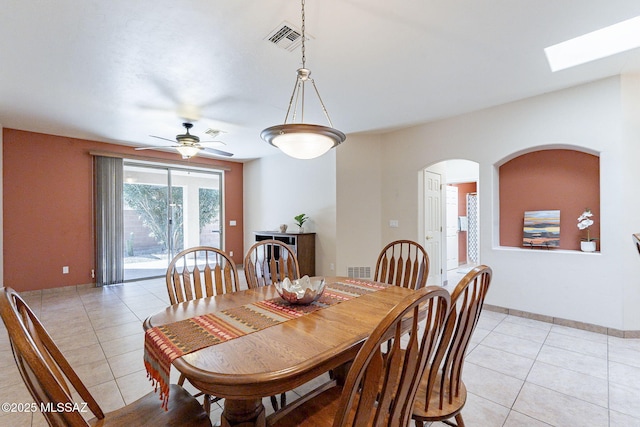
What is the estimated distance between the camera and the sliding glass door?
221 inches

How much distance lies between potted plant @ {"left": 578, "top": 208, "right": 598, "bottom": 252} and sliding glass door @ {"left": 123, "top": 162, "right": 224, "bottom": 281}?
21.4 feet

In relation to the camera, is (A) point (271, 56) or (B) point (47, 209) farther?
(B) point (47, 209)

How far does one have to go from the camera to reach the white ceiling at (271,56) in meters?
1.96

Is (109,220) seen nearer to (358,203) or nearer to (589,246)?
(358,203)

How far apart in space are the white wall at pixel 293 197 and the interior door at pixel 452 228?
3082 mm

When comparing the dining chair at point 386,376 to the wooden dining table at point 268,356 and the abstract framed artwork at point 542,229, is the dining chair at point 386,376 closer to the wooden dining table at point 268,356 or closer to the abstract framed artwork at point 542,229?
the wooden dining table at point 268,356

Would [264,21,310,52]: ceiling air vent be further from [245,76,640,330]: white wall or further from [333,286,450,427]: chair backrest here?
[245,76,640,330]: white wall

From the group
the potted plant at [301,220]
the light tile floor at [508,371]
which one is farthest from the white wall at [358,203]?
the light tile floor at [508,371]

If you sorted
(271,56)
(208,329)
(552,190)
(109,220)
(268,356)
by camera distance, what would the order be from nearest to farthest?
1. (268,356)
2. (208,329)
3. (271,56)
4. (552,190)
5. (109,220)

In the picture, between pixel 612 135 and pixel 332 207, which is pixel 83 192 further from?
pixel 612 135

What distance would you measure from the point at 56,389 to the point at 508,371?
9.25 feet

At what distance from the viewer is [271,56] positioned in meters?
2.51

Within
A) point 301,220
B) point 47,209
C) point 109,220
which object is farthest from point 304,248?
point 47,209

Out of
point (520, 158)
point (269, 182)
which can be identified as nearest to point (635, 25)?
point (520, 158)
